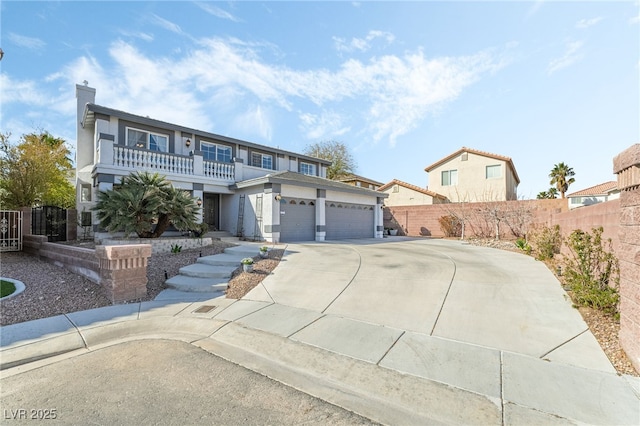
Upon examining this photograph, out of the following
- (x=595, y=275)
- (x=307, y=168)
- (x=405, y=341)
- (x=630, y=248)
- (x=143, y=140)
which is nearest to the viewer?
(x=630, y=248)

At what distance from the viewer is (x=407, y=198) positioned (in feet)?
90.9

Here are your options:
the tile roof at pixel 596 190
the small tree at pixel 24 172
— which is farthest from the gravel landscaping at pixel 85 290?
the tile roof at pixel 596 190

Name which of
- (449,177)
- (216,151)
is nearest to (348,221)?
(216,151)

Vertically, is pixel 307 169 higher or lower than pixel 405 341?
higher

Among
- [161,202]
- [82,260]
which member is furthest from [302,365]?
[161,202]

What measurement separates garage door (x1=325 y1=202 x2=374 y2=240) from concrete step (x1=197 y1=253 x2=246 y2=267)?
794cm

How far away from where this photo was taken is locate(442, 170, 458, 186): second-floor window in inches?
1121

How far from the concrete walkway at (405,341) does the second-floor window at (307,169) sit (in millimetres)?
15570

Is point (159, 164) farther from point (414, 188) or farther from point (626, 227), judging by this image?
point (414, 188)

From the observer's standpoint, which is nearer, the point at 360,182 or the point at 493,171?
the point at 493,171

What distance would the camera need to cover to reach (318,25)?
35.2 ft

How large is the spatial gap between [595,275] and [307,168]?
62.3ft

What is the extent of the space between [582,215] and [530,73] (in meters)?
4.85

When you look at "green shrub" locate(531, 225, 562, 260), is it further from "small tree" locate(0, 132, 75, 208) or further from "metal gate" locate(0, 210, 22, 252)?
"small tree" locate(0, 132, 75, 208)
